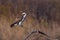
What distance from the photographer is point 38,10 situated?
1220cm

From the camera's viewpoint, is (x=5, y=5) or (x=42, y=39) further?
(x=5, y=5)

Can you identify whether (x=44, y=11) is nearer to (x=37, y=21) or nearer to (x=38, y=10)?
(x=38, y=10)

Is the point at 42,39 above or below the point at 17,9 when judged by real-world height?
above

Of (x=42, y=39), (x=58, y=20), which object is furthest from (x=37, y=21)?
(x=42, y=39)

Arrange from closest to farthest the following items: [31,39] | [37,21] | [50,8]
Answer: [31,39] < [37,21] < [50,8]

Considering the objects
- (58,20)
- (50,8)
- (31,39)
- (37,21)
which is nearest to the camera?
(31,39)

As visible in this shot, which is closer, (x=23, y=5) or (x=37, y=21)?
(x=37, y=21)

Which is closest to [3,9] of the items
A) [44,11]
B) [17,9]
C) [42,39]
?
[17,9]

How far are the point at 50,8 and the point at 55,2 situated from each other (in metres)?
0.51

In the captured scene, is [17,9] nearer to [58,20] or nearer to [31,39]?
[58,20]

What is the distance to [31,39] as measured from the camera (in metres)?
7.41

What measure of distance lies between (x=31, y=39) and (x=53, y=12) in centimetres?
518

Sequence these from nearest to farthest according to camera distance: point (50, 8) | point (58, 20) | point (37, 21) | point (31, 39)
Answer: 1. point (31, 39)
2. point (37, 21)
3. point (58, 20)
4. point (50, 8)

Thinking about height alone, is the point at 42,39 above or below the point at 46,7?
above
